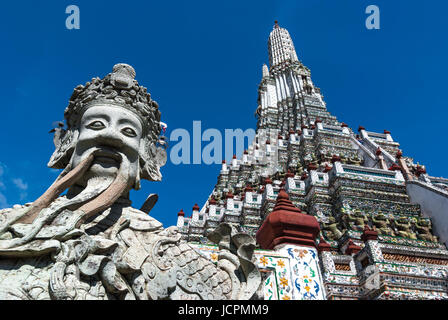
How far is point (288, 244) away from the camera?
3.42 meters

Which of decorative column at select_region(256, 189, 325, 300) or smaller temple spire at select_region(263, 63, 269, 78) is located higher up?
smaller temple spire at select_region(263, 63, 269, 78)

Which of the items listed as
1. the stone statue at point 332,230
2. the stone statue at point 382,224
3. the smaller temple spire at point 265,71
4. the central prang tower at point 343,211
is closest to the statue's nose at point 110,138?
the central prang tower at point 343,211

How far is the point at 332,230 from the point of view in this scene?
1029 cm

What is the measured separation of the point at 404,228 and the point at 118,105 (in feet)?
31.6

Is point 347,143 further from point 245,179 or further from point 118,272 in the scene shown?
point 118,272

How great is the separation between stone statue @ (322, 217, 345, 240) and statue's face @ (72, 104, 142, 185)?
8.25 metres

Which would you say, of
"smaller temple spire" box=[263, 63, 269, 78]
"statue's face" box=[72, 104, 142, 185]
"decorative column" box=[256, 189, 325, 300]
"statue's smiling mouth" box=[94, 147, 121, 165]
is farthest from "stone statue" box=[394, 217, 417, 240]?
"smaller temple spire" box=[263, 63, 269, 78]

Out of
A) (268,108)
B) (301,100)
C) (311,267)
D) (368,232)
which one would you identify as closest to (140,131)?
(311,267)

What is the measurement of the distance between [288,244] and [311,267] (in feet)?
1.02

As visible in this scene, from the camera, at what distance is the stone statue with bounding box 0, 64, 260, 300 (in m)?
2.17

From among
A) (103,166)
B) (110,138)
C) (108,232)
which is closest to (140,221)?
(108,232)

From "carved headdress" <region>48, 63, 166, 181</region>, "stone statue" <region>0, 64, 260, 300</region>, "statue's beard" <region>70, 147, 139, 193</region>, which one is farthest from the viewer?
"carved headdress" <region>48, 63, 166, 181</region>

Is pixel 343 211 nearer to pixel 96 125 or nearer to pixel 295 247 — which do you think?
pixel 295 247

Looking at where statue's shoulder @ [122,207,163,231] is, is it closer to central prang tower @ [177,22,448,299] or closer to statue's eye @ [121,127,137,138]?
statue's eye @ [121,127,137,138]
